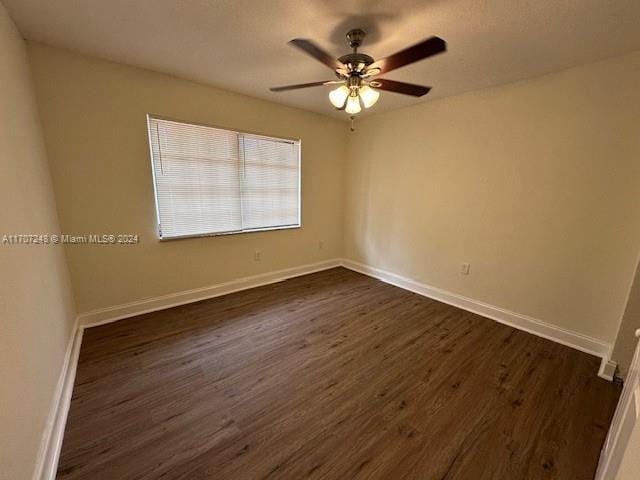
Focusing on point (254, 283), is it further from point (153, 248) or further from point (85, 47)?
point (85, 47)

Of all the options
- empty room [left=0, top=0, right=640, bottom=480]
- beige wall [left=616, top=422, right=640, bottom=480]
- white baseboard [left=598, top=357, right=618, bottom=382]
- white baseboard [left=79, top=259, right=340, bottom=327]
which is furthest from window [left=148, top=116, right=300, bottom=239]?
white baseboard [left=598, top=357, right=618, bottom=382]

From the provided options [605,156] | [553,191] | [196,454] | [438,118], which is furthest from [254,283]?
[605,156]

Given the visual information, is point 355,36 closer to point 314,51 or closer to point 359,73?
point 359,73

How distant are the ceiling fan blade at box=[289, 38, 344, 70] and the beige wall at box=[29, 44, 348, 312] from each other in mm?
1758

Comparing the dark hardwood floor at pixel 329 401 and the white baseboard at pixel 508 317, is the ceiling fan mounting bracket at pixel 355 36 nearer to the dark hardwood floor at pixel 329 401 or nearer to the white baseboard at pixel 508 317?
the dark hardwood floor at pixel 329 401

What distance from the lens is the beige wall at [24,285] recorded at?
1004mm

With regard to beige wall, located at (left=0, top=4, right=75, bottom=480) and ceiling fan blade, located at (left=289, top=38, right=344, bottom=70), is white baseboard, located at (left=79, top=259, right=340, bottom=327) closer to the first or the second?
beige wall, located at (left=0, top=4, right=75, bottom=480)

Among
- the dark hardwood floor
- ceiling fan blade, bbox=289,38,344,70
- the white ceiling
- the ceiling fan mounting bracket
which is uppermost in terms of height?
the white ceiling

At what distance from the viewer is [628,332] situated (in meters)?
1.89

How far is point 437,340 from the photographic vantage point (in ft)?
7.77

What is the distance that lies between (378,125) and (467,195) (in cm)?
155

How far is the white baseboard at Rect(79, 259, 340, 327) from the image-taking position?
2469 millimetres

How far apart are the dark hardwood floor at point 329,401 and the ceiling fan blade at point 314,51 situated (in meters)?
2.04

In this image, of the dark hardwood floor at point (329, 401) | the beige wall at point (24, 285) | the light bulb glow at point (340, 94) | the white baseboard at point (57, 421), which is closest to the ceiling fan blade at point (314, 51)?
the light bulb glow at point (340, 94)
